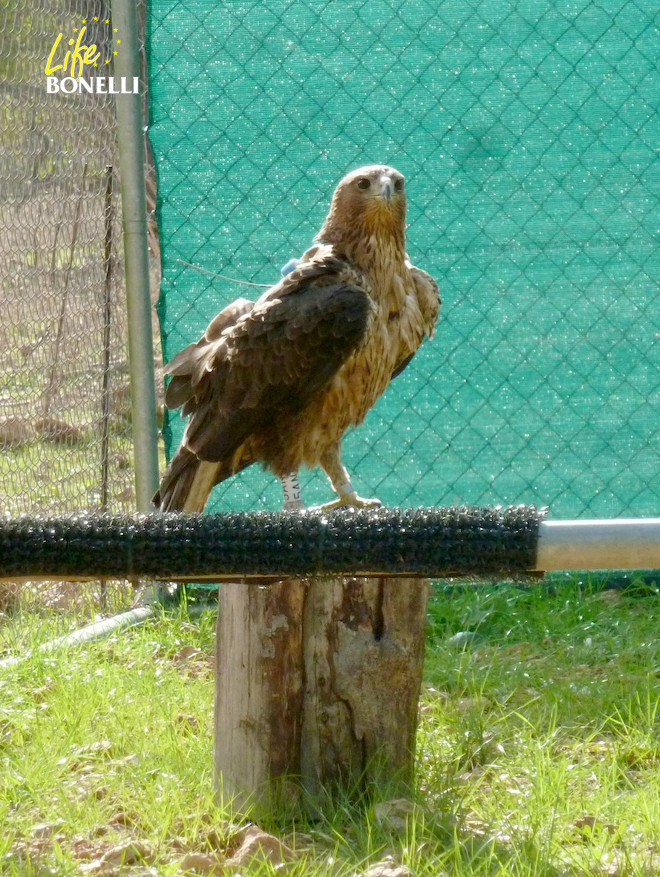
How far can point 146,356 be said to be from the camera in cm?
463

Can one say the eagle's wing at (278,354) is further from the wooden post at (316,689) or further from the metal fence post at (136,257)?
the wooden post at (316,689)

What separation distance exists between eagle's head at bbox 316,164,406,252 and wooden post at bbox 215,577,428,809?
182 centimetres

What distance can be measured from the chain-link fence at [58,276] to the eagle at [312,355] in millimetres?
413

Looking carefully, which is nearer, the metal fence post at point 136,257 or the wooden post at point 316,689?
the wooden post at point 316,689

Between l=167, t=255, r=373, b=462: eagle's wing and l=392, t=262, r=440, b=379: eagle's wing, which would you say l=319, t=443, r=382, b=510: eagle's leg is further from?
l=392, t=262, r=440, b=379: eagle's wing

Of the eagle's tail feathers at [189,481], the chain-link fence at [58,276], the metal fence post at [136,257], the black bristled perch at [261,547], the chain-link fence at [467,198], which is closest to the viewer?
the black bristled perch at [261,547]

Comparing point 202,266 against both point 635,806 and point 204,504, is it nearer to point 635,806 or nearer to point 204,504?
point 204,504

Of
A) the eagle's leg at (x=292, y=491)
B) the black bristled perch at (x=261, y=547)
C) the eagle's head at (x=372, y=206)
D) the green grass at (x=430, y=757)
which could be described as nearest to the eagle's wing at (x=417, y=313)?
the eagle's head at (x=372, y=206)

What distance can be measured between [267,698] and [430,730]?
0.84m

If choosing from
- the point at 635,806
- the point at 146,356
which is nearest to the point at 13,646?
the point at 146,356

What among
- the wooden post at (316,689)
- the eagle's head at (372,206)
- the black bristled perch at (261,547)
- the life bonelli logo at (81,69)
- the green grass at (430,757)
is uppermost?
the life bonelli logo at (81,69)

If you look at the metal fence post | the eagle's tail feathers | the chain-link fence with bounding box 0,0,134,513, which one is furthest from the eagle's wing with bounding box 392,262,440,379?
the chain-link fence with bounding box 0,0,134,513

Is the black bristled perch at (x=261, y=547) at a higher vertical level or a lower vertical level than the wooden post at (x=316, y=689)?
higher

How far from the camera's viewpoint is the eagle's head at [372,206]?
13.8 ft
